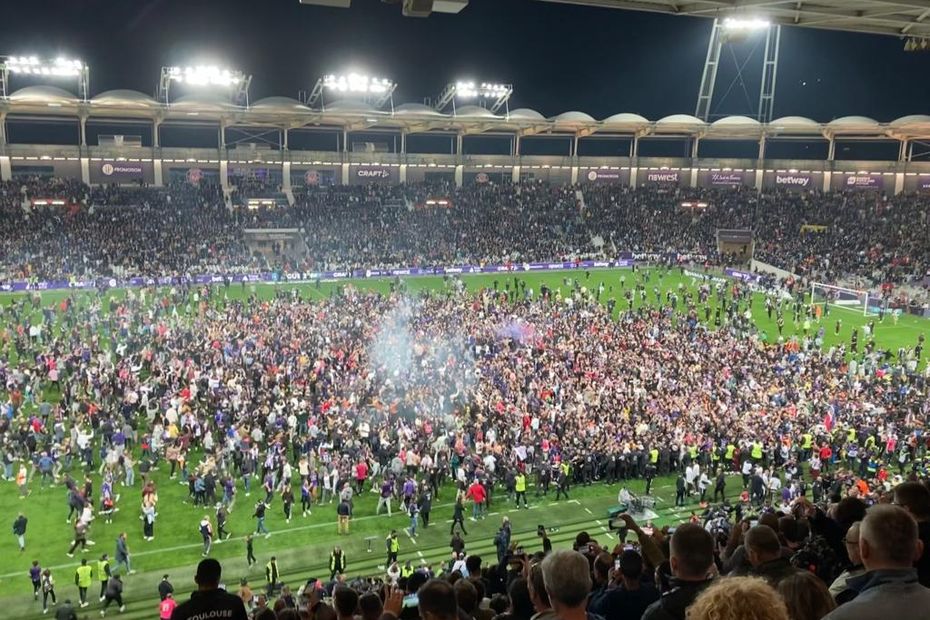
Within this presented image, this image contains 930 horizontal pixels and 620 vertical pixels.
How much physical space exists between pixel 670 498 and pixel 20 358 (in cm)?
2454

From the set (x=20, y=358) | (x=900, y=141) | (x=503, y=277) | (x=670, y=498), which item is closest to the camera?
(x=670, y=498)

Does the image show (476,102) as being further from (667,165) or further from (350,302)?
(350,302)

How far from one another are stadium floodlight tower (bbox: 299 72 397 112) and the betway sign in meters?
39.2

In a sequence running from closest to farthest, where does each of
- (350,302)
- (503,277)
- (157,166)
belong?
(350,302) → (503,277) → (157,166)

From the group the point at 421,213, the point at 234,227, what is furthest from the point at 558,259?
the point at 234,227

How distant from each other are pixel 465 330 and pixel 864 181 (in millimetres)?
55394

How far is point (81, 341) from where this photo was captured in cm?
2950

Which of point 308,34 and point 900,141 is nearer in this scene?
point 308,34

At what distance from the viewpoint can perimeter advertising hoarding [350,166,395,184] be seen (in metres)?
66.6

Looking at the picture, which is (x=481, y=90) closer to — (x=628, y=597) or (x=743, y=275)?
(x=743, y=275)

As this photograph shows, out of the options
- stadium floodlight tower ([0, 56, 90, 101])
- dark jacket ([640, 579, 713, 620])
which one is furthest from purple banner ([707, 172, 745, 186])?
dark jacket ([640, 579, 713, 620])

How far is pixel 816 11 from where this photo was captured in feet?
34.2

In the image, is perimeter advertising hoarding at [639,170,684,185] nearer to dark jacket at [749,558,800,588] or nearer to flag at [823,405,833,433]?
flag at [823,405,833,433]

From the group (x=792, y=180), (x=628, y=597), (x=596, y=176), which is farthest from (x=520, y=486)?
(x=792, y=180)
